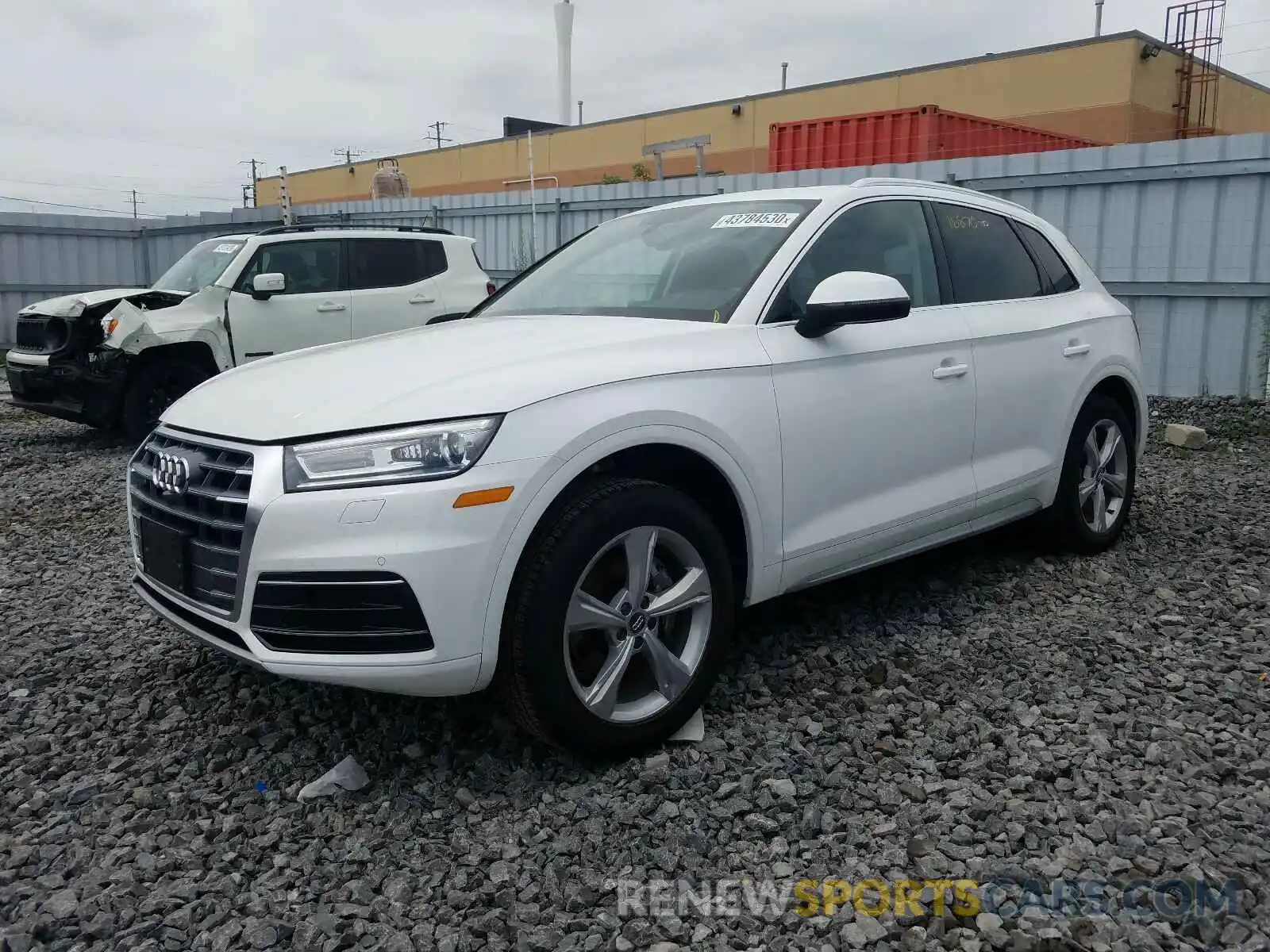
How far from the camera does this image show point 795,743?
3.07 meters

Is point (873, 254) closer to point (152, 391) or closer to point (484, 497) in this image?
point (484, 497)

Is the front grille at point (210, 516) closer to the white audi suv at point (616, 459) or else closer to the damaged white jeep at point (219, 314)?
the white audi suv at point (616, 459)

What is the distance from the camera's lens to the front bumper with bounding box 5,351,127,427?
8047 millimetres

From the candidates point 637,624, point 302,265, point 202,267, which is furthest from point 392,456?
point 202,267

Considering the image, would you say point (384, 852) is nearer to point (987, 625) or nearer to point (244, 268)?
point (987, 625)

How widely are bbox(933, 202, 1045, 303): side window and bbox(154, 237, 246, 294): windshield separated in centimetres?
650

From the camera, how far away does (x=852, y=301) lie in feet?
10.6

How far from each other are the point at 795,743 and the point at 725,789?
0.35 metres

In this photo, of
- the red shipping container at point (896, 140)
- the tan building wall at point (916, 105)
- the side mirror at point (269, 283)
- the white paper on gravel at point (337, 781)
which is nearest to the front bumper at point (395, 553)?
the white paper on gravel at point (337, 781)

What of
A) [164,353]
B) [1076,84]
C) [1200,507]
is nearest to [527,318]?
[1200,507]

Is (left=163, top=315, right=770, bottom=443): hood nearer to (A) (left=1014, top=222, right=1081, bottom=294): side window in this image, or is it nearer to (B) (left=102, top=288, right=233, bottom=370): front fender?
(A) (left=1014, top=222, right=1081, bottom=294): side window

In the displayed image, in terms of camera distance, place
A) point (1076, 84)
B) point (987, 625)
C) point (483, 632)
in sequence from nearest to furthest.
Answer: point (483, 632) < point (987, 625) < point (1076, 84)

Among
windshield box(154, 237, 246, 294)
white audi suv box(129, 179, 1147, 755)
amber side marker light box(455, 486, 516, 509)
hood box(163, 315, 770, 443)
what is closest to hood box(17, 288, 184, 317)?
windshield box(154, 237, 246, 294)

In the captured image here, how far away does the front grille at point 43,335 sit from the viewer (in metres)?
8.28
